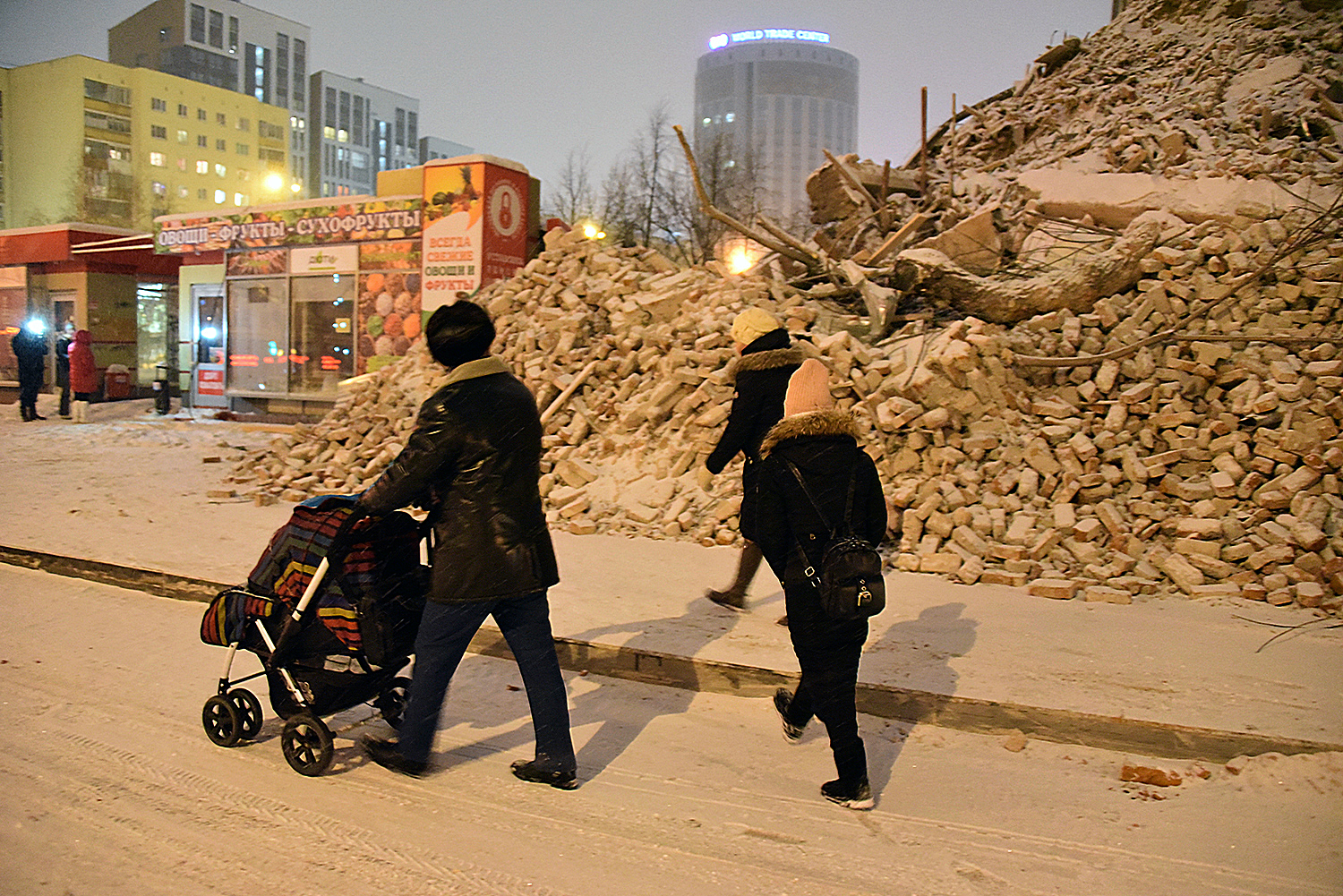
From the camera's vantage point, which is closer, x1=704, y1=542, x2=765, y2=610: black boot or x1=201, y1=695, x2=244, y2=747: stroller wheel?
x1=201, y1=695, x2=244, y2=747: stroller wheel

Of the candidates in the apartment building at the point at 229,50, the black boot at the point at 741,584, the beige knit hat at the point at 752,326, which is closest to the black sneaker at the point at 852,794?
the black boot at the point at 741,584

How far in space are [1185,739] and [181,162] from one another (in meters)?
90.5

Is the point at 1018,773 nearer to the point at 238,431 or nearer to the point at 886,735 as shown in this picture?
the point at 886,735

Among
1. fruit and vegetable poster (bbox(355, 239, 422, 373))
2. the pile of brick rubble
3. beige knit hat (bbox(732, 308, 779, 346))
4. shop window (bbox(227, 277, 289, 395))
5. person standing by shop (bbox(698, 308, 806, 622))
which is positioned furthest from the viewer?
shop window (bbox(227, 277, 289, 395))

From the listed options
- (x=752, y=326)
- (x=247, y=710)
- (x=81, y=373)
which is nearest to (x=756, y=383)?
(x=752, y=326)

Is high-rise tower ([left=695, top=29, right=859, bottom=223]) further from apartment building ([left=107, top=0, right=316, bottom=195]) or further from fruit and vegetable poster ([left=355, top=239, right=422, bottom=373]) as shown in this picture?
fruit and vegetable poster ([left=355, top=239, right=422, bottom=373])

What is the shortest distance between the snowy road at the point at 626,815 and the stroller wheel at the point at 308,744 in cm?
8

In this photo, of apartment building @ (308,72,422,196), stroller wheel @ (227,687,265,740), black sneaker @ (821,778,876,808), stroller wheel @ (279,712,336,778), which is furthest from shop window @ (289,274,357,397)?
apartment building @ (308,72,422,196)

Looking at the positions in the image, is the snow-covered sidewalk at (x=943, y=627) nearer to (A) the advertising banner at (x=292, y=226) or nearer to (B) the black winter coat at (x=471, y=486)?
(B) the black winter coat at (x=471, y=486)

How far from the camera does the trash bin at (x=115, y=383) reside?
20984mm

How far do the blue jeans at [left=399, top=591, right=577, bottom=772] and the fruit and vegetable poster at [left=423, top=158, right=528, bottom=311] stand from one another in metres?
11.7

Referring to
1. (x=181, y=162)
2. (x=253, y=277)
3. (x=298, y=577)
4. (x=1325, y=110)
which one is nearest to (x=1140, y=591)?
(x=298, y=577)

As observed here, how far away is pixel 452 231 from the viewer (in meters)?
15.1

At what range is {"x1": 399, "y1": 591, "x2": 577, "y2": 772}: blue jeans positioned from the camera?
3619 millimetres
